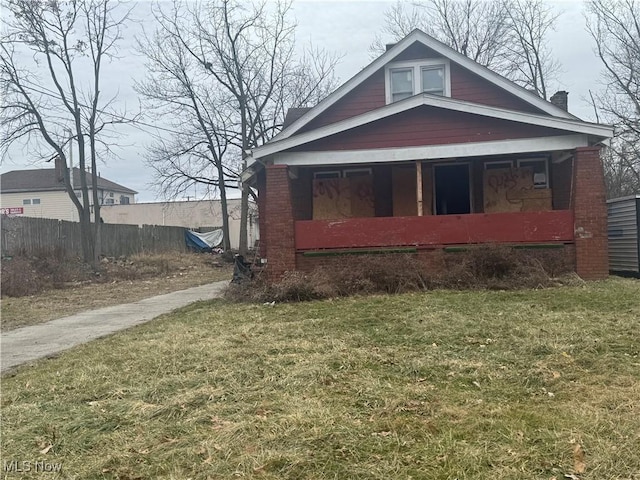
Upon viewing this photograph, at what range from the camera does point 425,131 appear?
12.4 meters

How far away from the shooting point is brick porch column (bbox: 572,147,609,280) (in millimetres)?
11438

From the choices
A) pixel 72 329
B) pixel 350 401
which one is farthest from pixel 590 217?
pixel 72 329

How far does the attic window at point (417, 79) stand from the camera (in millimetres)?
14586

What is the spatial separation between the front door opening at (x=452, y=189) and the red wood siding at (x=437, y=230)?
331 cm

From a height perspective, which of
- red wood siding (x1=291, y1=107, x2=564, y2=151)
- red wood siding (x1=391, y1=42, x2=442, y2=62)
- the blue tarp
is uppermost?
red wood siding (x1=391, y1=42, x2=442, y2=62)

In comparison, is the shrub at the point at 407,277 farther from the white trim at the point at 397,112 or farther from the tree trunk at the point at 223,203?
the tree trunk at the point at 223,203

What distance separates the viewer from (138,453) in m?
3.58

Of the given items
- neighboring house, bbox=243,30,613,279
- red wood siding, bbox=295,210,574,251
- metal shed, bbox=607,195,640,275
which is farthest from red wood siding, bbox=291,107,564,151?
metal shed, bbox=607,195,640,275

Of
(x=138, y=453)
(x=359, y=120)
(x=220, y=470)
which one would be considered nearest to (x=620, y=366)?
(x=220, y=470)

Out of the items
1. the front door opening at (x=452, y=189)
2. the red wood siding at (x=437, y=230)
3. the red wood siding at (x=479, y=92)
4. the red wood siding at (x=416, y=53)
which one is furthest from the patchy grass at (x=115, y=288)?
the red wood siding at (x=479, y=92)

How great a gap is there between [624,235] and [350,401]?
38.1 feet

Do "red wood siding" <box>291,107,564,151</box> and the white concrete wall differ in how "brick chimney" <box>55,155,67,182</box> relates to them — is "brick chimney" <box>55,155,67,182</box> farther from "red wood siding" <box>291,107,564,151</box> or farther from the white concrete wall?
the white concrete wall

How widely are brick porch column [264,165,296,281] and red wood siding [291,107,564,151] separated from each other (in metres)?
1.22

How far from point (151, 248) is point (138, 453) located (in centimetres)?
2710
